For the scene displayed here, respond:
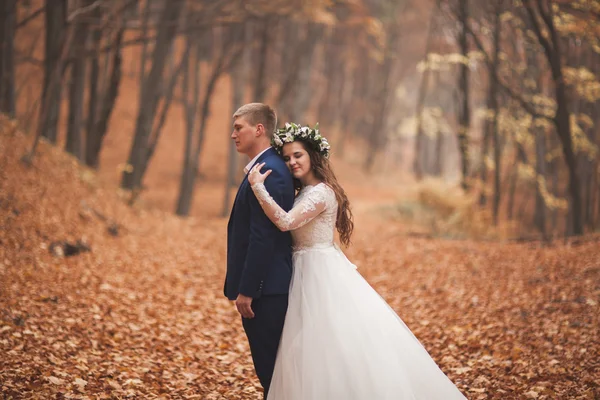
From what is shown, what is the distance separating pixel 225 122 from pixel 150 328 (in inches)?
1012

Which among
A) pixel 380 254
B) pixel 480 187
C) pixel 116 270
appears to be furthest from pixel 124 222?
pixel 480 187

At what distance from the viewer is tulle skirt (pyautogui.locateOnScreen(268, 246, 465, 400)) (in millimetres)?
3650

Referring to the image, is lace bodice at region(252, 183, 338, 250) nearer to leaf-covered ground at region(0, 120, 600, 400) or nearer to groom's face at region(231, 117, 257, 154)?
groom's face at region(231, 117, 257, 154)

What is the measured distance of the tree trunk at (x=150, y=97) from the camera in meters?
13.7

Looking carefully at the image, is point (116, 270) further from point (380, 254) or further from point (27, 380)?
point (380, 254)

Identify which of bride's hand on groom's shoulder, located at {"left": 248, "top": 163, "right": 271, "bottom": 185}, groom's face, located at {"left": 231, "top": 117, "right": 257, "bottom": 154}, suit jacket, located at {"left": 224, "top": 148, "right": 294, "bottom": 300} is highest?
groom's face, located at {"left": 231, "top": 117, "right": 257, "bottom": 154}

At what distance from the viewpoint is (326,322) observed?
12.4 feet

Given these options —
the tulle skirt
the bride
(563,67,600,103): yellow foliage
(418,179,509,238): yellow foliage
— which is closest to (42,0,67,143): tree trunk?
the bride

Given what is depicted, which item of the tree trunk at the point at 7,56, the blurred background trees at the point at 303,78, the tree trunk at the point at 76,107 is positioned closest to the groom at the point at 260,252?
the blurred background trees at the point at 303,78

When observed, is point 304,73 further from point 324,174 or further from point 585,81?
point 324,174

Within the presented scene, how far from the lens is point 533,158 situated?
19.3 m

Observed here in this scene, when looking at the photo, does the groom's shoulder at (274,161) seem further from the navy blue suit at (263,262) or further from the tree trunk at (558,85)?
the tree trunk at (558,85)

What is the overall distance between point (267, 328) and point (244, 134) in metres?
1.35

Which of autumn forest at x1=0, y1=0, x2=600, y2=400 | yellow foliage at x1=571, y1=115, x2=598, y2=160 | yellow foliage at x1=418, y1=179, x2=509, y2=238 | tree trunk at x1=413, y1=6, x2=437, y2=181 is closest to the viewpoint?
autumn forest at x1=0, y1=0, x2=600, y2=400
